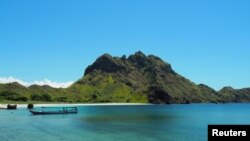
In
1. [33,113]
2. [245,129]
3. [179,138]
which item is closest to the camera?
[245,129]

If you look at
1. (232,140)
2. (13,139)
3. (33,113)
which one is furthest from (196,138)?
(33,113)

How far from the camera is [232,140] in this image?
16609 millimetres

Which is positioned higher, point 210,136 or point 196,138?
point 210,136

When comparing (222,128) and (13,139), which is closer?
(222,128)

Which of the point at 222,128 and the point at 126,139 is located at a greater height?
the point at 222,128

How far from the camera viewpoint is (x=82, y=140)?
258ft

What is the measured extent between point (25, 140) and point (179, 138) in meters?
33.1

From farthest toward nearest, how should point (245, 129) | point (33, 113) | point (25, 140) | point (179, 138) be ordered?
point (33, 113) → point (179, 138) → point (25, 140) → point (245, 129)

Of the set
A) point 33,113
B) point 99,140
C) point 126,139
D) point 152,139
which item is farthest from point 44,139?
point 33,113

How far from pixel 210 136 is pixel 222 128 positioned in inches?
25.3

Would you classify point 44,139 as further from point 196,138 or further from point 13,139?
point 196,138

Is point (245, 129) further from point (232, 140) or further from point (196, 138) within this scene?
point (196, 138)

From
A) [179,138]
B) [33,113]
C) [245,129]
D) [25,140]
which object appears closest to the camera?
[245,129]

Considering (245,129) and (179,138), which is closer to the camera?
(245,129)
